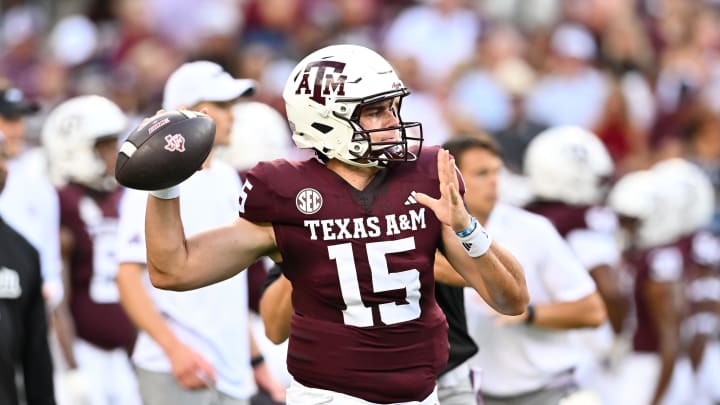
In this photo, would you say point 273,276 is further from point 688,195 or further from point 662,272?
point 688,195

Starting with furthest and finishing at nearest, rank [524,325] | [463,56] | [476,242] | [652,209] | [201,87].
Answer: [463,56] < [652,209] < [524,325] < [201,87] < [476,242]

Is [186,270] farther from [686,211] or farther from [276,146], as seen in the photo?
[686,211]

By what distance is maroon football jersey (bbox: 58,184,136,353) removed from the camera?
8281 millimetres

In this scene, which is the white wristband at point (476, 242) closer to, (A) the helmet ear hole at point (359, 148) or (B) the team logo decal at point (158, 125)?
(A) the helmet ear hole at point (359, 148)

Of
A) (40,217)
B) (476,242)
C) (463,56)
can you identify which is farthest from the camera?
(463,56)

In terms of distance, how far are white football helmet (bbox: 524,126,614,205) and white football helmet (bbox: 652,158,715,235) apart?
128cm

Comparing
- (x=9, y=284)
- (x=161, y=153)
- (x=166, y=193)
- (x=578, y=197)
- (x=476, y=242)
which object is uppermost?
(x=161, y=153)

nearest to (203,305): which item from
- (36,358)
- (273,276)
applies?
(273,276)

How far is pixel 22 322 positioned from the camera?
5688 millimetres

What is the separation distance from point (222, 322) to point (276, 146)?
250cm

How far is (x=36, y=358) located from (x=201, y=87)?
1400mm

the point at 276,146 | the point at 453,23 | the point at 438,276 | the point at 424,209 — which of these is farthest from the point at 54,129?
the point at 453,23

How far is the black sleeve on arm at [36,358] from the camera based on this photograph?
5715 millimetres

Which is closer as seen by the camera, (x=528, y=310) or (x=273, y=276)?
(x=273, y=276)
